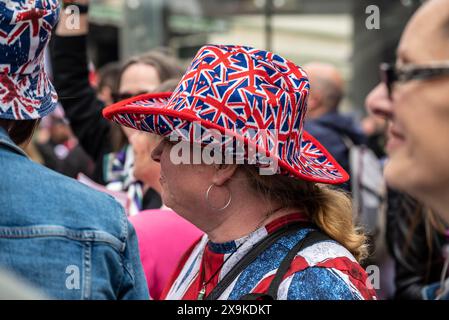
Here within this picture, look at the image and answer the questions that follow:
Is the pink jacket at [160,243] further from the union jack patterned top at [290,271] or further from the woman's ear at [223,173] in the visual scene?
the woman's ear at [223,173]

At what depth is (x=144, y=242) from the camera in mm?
2637

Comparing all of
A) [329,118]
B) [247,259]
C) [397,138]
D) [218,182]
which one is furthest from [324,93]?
[397,138]

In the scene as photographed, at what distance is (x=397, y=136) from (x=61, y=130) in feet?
25.4

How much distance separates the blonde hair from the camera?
7.02 ft

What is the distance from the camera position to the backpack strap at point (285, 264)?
6.05 feet

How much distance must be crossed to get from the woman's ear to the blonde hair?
4cm

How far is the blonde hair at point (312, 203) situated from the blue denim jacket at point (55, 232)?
0.61m

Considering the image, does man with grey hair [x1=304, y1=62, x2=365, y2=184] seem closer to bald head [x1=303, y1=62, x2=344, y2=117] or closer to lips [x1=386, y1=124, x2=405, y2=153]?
bald head [x1=303, y1=62, x2=344, y2=117]

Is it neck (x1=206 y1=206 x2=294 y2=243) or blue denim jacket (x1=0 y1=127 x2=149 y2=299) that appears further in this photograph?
neck (x1=206 y1=206 x2=294 y2=243)

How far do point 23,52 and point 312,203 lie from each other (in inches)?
39.0

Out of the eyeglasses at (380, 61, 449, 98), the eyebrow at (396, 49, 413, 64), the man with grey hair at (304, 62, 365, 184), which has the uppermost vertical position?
the eyebrow at (396, 49, 413, 64)


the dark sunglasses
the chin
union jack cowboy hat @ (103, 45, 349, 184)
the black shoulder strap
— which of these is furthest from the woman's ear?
the dark sunglasses

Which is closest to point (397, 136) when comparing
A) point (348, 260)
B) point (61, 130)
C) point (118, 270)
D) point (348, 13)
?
point (348, 260)

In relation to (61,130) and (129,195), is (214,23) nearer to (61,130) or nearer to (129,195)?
(61,130)
